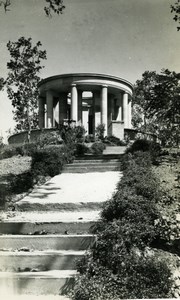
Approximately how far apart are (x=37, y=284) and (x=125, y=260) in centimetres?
131

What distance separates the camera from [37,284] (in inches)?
202

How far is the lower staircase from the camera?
5137mm

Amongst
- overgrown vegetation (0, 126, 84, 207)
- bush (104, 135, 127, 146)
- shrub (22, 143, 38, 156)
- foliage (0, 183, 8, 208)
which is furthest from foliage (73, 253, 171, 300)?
bush (104, 135, 127, 146)

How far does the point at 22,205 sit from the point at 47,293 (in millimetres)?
3734

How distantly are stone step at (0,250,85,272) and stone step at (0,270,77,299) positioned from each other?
467 millimetres

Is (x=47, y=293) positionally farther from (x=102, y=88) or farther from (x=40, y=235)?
(x=102, y=88)

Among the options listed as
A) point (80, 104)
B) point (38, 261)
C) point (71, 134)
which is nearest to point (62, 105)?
point (80, 104)

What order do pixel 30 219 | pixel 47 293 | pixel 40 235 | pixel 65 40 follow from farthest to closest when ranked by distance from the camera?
pixel 65 40 → pixel 30 219 → pixel 40 235 → pixel 47 293

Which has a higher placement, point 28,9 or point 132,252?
point 28,9

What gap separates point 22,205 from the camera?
8609 millimetres

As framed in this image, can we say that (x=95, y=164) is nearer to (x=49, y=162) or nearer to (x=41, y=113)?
(x=49, y=162)

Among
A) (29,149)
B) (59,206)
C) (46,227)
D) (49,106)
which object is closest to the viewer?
(46,227)

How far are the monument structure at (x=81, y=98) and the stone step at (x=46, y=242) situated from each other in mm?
18454

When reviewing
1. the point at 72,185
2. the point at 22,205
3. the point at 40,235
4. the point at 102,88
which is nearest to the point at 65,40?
the point at 72,185
